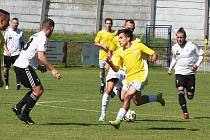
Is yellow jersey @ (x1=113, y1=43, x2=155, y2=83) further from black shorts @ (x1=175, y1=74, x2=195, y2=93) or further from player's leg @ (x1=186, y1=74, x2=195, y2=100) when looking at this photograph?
player's leg @ (x1=186, y1=74, x2=195, y2=100)

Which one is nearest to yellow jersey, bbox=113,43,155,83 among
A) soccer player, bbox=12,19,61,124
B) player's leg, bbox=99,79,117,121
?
player's leg, bbox=99,79,117,121

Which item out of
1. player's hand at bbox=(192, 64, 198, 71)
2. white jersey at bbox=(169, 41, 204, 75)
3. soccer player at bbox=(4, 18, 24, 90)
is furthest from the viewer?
soccer player at bbox=(4, 18, 24, 90)

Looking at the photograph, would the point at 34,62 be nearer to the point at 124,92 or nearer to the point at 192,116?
the point at 124,92

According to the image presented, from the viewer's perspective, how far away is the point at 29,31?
4953 cm

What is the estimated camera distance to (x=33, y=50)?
14906mm

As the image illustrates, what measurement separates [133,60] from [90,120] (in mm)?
1936

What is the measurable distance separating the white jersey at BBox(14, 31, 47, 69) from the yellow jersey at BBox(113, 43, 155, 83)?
58.6 inches

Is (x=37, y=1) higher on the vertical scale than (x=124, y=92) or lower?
higher

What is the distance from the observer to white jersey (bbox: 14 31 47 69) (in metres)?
14.8

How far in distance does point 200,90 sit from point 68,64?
17779mm

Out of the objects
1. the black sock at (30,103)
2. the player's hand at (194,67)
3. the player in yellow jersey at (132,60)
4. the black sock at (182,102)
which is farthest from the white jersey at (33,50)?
the player's hand at (194,67)

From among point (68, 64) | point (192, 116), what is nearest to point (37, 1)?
point (68, 64)

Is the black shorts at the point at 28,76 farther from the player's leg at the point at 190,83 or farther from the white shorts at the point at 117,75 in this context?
the player's leg at the point at 190,83

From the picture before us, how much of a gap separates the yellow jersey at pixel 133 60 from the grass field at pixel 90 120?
103 cm
